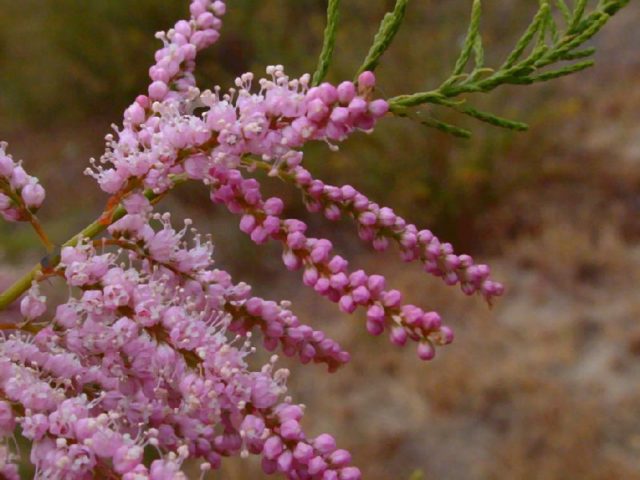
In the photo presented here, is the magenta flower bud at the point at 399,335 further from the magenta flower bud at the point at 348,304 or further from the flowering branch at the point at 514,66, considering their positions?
the flowering branch at the point at 514,66

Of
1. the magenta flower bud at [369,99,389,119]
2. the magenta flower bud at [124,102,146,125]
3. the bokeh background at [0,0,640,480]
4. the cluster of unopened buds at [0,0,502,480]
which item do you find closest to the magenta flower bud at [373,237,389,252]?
the cluster of unopened buds at [0,0,502,480]

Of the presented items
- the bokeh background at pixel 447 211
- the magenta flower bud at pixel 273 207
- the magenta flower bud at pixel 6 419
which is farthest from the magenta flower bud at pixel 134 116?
the bokeh background at pixel 447 211

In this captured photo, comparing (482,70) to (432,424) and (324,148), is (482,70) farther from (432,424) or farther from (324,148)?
(324,148)

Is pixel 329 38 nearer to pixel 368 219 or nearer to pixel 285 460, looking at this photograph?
pixel 368 219

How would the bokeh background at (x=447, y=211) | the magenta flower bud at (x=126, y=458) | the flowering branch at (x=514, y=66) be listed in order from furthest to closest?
the bokeh background at (x=447, y=211), the flowering branch at (x=514, y=66), the magenta flower bud at (x=126, y=458)

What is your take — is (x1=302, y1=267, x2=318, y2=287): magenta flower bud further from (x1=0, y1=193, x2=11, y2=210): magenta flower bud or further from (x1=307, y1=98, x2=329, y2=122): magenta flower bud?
(x1=0, y1=193, x2=11, y2=210): magenta flower bud

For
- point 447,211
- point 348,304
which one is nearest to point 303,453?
point 348,304

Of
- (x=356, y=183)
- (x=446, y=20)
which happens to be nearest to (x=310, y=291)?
(x=356, y=183)
